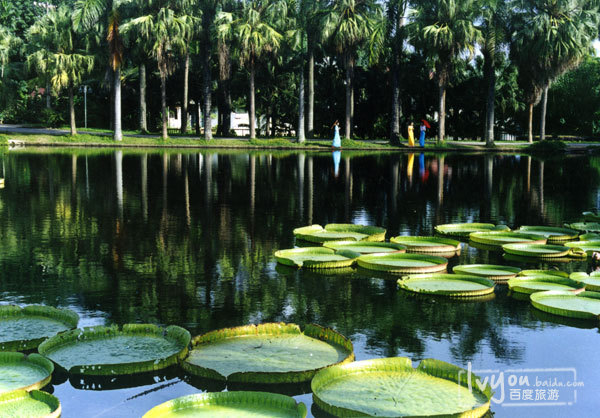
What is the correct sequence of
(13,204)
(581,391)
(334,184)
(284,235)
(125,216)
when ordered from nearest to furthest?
1. (581,391)
2. (284,235)
3. (125,216)
4. (13,204)
5. (334,184)

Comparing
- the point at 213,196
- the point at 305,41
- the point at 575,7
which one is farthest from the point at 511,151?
the point at 213,196

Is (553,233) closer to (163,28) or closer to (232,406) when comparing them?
(232,406)

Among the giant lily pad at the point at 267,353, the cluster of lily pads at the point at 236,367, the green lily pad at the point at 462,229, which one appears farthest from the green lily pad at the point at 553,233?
the giant lily pad at the point at 267,353

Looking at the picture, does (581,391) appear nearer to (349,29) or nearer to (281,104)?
(349,29)

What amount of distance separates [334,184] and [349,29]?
24.4 metres

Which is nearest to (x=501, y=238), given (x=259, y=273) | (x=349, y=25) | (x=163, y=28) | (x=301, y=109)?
(x=259, y=273)

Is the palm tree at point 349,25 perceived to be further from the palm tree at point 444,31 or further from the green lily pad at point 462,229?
the green lily pad at point 462,229

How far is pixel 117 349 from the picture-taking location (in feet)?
20.8

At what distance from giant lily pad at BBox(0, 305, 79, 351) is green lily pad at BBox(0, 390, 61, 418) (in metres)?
1.34

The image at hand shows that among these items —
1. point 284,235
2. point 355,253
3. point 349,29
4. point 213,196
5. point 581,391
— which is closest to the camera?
point 581,391

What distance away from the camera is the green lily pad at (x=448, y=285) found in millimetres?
8656

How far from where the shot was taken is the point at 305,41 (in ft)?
157

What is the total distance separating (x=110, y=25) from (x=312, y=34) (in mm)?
12030

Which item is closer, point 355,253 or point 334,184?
point 355,253
